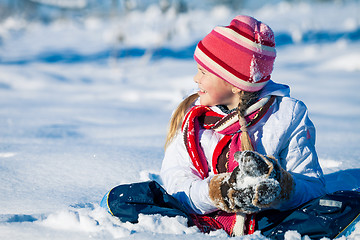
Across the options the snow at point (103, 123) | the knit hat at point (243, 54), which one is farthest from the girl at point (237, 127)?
the snow at point (103, 123)

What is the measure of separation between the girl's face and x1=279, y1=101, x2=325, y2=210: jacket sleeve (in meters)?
0.26

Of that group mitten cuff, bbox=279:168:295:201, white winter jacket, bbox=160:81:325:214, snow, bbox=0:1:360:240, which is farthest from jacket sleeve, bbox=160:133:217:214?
mitten cuff, bbox=279:168:295:201

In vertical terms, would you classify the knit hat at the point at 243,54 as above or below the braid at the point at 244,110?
above

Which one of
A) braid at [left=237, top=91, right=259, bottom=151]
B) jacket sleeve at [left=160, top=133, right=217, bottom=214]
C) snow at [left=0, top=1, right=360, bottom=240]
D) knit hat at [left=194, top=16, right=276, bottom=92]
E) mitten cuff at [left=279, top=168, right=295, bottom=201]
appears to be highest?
knit hat at [left=194, top=16, right=276, bottom=92]

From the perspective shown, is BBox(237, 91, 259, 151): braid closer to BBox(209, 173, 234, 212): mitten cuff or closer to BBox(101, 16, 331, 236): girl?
BBox(101, 16, 331, 236): girl

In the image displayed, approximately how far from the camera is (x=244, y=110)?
1.63 m

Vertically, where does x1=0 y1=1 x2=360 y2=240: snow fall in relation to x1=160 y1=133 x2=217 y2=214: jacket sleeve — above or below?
below

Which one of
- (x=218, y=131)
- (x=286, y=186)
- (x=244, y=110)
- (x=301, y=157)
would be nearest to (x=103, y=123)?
(x=218, y=131)

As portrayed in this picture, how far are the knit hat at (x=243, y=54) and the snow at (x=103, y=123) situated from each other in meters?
0.35

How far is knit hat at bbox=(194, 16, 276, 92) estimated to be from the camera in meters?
1.63

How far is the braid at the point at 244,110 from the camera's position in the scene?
1.58 m

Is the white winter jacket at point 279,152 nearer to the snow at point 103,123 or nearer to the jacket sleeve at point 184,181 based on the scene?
the jacket sleeve at point 184,181

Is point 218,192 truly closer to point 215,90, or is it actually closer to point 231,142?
point 231,142

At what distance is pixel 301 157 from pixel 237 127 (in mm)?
275
